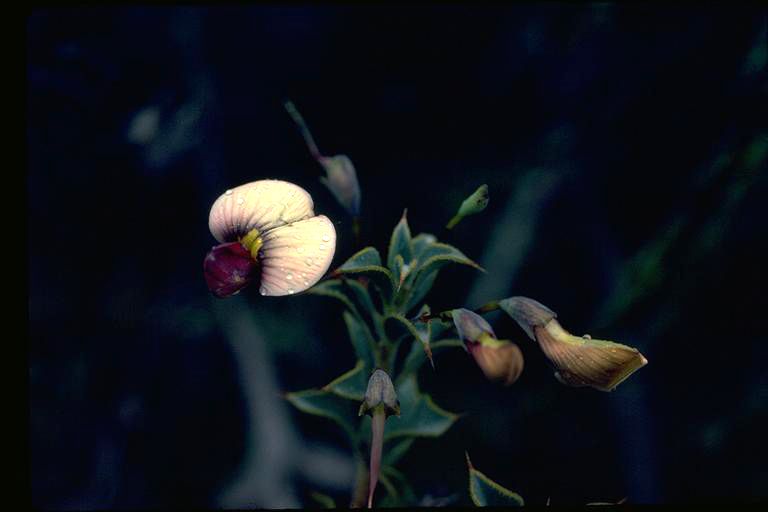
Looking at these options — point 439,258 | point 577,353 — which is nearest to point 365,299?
point 439,258

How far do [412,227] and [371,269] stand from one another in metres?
0.54

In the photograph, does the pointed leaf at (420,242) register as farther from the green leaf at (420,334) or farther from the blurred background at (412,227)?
the blurred background at (412,227)

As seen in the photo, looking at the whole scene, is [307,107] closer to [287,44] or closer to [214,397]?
[287,44]

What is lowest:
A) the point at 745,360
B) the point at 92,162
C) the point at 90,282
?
the point at 90,282

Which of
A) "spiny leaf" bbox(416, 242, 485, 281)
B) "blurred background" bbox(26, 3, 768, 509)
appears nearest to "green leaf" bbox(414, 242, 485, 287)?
"spiny leaf" bbox(416, 242, 485, 281)

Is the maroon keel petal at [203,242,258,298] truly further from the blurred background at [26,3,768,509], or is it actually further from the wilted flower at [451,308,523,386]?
the blurred background at [26,3,768,509]

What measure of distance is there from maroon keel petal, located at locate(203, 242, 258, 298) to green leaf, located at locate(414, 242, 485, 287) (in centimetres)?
24

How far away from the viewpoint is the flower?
0.83m

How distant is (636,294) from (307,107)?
0.80m

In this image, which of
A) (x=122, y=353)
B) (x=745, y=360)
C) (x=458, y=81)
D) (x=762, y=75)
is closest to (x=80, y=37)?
(x=122, y=353)

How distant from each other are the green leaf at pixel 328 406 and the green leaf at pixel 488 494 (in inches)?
9.0

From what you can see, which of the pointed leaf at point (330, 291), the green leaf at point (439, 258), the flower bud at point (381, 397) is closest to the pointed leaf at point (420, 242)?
the green leaf at point (439, 258)

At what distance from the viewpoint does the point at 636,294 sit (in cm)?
130

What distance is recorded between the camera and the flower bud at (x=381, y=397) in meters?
0.79
